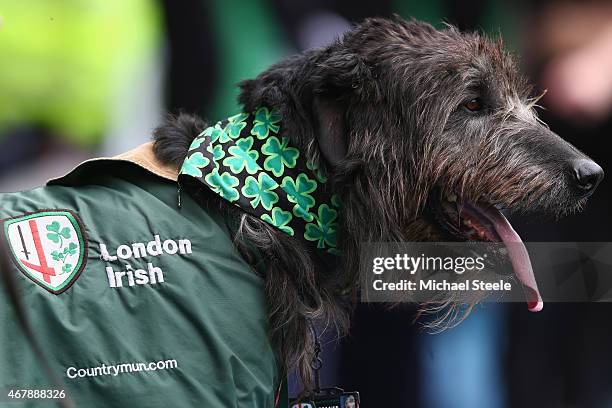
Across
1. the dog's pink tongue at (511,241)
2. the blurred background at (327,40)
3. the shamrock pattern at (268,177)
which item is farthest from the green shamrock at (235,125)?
Result: the blurred background at (327,40)

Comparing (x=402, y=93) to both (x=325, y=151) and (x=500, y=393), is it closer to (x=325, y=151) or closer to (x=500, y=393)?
(x=325, y=151)

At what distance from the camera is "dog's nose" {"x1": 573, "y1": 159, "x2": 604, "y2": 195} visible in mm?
2574

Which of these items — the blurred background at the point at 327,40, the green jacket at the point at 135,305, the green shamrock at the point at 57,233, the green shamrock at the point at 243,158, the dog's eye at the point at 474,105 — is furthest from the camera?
the blurred background at the point at 327,40

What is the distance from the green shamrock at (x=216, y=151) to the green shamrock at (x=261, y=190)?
12 cm

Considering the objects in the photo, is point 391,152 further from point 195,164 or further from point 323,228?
point 195,164

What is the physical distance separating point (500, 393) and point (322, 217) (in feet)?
6.52

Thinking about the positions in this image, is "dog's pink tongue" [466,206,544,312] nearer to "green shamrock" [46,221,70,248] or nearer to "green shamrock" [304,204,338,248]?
"green shamrock" [304,204,338,248]

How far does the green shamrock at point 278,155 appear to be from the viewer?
2.54 metres

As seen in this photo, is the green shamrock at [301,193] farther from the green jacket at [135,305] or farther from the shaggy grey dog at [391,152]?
the green jacket at [135,305]

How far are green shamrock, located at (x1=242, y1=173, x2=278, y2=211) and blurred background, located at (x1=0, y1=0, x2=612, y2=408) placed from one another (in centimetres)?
138

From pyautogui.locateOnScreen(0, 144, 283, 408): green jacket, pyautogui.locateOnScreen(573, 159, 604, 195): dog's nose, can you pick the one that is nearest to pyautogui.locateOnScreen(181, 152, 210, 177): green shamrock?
pyautogui.locateOnScreen(0, 144, 283, 408): green jacket

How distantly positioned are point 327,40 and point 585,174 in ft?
5.22

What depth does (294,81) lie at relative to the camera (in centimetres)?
262

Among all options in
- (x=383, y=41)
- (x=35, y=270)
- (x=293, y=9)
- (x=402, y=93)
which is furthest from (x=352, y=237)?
(x=293, y=9)
